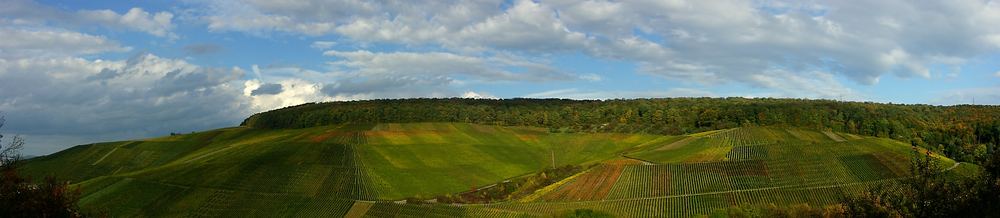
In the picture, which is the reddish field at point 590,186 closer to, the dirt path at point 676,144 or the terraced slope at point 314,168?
the terraced slope at point 314,168

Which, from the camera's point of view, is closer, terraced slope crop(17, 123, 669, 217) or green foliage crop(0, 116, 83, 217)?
green foliage crop(0, 116, 83, 217)

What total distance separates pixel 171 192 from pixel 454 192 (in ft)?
167

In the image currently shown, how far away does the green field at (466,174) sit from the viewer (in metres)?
96.3

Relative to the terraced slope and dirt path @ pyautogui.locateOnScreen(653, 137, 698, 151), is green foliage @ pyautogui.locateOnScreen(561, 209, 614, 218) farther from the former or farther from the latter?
dirt path @ pyautogui.locateOnScreen(653, 137, 698, 151)

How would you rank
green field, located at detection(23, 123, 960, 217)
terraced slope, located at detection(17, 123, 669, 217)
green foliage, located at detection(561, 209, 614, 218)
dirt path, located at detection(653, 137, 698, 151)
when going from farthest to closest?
dirt path, located at detection(653, 137, 698, 151), terraced slope, located at detection(17, 123, 669, 217), green field, located at detection(23, 123, 960, 217), green foliage, located at detection(561, 209, 614, 218)

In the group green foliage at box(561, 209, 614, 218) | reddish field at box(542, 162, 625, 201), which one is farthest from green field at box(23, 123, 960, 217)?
green foliage at box(561, 209, 614, 218)

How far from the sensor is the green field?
96.3 meters

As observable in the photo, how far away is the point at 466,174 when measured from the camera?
146 meters

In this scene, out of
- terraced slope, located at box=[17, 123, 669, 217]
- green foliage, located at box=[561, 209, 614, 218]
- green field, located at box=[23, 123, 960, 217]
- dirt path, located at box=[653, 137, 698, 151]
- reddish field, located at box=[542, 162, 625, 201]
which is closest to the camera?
green foliage, located at box=[561, 209, 614, 218]

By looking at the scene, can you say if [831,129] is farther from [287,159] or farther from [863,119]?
[287,159]

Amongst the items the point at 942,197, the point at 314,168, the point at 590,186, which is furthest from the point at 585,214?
the point at 314,168

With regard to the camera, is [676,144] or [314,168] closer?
[314,168]

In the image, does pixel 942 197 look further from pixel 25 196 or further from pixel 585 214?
pixel 25 196

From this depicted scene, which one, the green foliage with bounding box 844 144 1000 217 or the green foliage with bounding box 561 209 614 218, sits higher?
the green foliage with bounding box 844 144 1000 217
